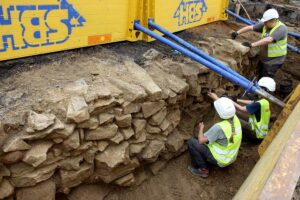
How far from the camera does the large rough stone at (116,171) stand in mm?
4086

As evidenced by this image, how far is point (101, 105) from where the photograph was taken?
12.6 feet

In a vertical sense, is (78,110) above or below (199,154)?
above

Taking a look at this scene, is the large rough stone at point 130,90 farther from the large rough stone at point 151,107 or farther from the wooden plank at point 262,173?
the wooden plank at point 262,173

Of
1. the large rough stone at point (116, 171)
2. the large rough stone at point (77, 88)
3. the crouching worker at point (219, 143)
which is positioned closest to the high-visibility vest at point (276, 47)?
the crouching worker at point (219, 143)

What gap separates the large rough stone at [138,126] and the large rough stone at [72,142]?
906 millimetres

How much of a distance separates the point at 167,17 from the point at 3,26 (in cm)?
314

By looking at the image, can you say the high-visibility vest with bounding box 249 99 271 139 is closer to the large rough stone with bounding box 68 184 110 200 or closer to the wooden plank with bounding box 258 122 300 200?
the wooden plank with bounding box 258 122 300 200

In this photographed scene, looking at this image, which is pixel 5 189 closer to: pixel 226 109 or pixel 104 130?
pixel 104 130

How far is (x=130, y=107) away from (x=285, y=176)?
2.35 meters

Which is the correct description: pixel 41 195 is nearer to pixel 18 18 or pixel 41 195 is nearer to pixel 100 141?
pixel 100 141

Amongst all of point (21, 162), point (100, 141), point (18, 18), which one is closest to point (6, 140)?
point (21, 162)

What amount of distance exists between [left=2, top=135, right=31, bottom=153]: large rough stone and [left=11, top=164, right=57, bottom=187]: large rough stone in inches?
10.6

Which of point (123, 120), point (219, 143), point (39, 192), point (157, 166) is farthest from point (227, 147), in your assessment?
point (39, 192)

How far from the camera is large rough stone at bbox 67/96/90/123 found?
3.52 metres
